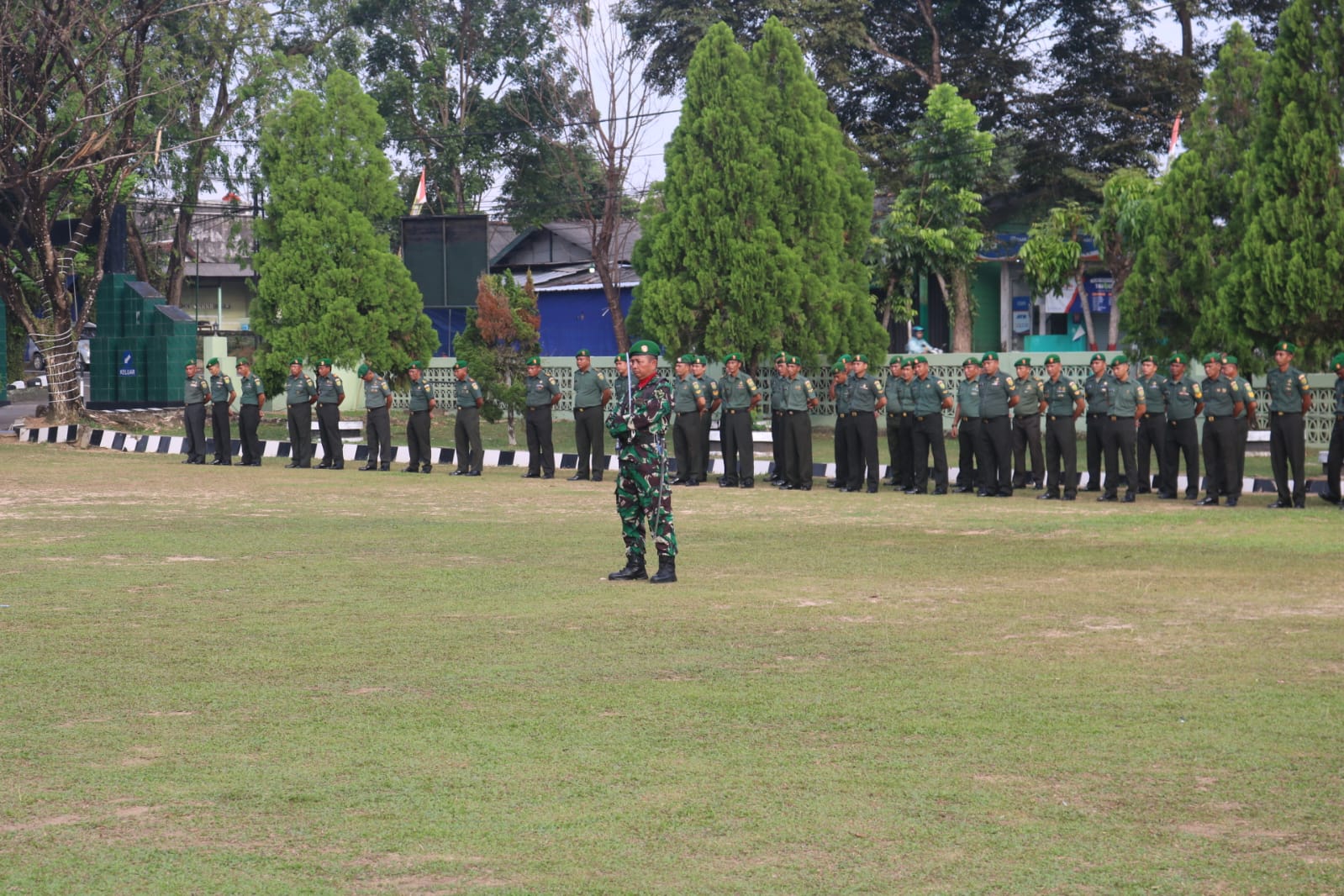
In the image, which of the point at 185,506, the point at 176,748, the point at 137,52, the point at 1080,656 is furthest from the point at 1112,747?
the point at 137,52

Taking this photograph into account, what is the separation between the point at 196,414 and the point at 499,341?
596cm

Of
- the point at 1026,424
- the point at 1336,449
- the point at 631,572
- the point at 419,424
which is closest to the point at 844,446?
the point at 1026,424

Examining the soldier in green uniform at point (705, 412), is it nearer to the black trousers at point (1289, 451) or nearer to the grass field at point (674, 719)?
the black trousers at point (1289, 451)

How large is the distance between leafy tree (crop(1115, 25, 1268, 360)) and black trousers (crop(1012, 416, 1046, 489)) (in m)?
3.60

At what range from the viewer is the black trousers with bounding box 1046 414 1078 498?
18.9 m

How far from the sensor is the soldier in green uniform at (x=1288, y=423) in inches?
662

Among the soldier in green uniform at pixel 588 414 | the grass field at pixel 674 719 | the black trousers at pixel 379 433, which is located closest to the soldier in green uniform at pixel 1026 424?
the soldier in green uniform at pixel 588 414

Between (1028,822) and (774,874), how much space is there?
3.32 ft

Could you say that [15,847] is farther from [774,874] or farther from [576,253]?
[576,253]

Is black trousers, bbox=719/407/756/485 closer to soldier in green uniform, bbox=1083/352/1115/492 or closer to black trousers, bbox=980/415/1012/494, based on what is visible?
black trousers, bbox=980/415/1012/494

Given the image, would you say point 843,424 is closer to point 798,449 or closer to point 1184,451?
point 798,449

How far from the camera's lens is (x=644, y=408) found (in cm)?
1080

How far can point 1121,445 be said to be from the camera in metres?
18.5

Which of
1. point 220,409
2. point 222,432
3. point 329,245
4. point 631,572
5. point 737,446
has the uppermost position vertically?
point 329,245
